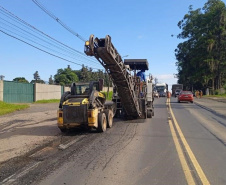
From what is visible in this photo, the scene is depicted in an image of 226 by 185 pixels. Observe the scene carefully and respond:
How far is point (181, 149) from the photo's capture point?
28.6 feet

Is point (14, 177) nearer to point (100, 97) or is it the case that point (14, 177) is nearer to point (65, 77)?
point (100, 97)

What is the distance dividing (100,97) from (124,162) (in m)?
6.99

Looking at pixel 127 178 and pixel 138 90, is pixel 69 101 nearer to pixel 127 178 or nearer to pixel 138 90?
pixel 138 90

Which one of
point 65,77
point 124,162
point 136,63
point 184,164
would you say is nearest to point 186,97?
point 136,63

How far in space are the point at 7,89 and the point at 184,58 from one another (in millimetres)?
57203

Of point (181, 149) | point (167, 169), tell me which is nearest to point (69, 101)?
point (181, 149)

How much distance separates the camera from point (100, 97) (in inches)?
552

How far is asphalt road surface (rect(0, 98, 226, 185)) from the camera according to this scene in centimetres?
595

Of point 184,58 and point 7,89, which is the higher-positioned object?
point 184,58

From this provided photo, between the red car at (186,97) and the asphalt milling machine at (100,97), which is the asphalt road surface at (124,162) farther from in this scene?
the red car at (186,97)

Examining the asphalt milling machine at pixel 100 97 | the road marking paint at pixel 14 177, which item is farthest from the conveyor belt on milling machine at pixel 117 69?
the road marking paint at pixel 14 177

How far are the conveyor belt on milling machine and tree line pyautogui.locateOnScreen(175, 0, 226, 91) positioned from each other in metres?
52.5

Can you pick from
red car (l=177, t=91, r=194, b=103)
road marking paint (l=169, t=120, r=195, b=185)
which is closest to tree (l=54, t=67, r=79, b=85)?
red car (l=177, t=91, r=194, b=103)

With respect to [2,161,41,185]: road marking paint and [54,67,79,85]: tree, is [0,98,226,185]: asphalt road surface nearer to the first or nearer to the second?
[2,161,41,185]: road marking paint
